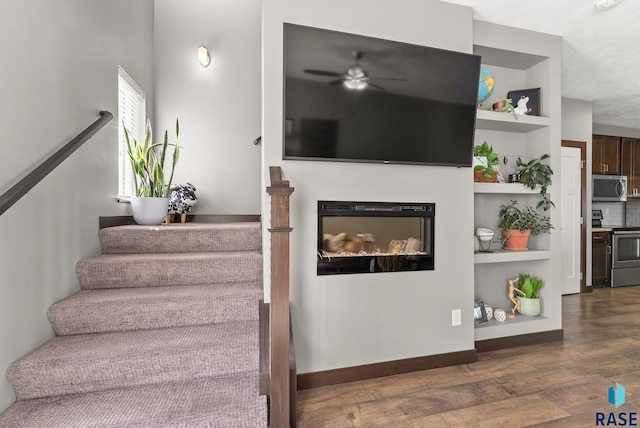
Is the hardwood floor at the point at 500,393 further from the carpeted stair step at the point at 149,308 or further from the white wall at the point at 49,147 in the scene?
the white wall at the point at 49,147

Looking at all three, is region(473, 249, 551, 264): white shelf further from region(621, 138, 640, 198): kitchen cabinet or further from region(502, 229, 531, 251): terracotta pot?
region(621, 138, 640, 198): kitchen cabinet

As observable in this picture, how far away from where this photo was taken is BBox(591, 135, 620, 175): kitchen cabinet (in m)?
5.01

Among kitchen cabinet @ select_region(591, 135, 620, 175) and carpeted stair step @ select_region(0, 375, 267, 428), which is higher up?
kitchen cabinet @ select_region(591, 135, 620, 175)

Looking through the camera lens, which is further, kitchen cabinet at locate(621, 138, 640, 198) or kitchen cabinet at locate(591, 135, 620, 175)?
kitchen cabinet at locate(621, 138, 640, 198)

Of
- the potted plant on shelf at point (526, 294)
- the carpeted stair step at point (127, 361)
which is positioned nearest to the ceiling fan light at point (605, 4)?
the potted plant on shelf at point (526, 294)

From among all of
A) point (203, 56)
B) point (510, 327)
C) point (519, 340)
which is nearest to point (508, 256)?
point (510, 327)

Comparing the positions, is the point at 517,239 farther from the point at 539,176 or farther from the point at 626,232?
the point at 626,232

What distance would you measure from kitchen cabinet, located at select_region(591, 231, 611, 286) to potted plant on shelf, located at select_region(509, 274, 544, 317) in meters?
2.90

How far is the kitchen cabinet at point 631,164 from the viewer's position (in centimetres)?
520

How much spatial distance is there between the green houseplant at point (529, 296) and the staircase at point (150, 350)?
2.38 m

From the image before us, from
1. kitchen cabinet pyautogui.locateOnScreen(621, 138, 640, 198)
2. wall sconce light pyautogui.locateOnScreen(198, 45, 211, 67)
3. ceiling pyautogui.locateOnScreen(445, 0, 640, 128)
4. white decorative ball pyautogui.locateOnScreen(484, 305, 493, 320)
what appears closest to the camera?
ceiling pyautogui.locateOnScreen(445, 0, 640, 128)

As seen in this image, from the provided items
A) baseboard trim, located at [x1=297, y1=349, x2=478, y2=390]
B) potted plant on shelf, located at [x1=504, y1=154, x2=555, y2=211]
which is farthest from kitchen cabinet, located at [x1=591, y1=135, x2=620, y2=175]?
baseboard trim, located at [x1=297, y1=349, x2=478, y2=390]

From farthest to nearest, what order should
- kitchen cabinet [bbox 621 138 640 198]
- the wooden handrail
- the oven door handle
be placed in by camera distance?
kitchen cabinet [bbox 621 138 640 198], the oven door handle, the wooden handrail

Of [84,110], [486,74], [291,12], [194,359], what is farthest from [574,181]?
[84,110]
